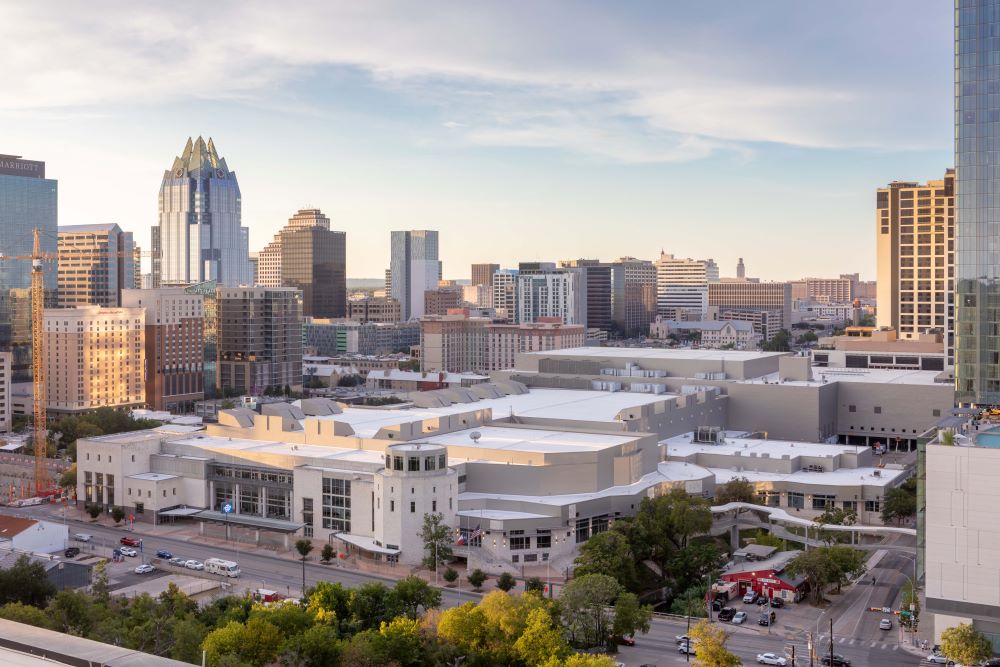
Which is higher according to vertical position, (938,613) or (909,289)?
(909,289)

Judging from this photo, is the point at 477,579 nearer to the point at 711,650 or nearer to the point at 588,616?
the point at 588,616

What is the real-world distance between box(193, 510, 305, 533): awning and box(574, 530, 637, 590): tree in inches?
591

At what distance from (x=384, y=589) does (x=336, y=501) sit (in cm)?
1483

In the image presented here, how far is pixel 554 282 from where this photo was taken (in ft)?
623

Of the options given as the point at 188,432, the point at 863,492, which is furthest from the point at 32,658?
the point at 863,492

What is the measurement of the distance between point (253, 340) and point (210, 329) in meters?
5.03

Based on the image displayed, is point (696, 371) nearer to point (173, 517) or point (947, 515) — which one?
point (173, 517)

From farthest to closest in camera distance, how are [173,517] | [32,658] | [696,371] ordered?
[696,371] < [173,517] < [32,658]

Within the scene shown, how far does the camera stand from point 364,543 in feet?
160

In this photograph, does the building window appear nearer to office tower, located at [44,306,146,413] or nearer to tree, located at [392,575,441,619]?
tree, located at [392,575,441,619]

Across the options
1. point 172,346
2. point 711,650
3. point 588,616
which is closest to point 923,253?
point 172,346

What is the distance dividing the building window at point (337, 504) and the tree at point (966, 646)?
2733 cm

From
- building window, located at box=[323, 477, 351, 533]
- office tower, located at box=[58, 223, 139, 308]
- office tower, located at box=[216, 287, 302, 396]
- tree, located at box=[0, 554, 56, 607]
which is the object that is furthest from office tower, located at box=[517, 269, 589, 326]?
tree, located at box=[0, 554, 56, 607]

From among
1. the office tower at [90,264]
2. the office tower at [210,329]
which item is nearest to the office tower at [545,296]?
the office tower at [90,264]
